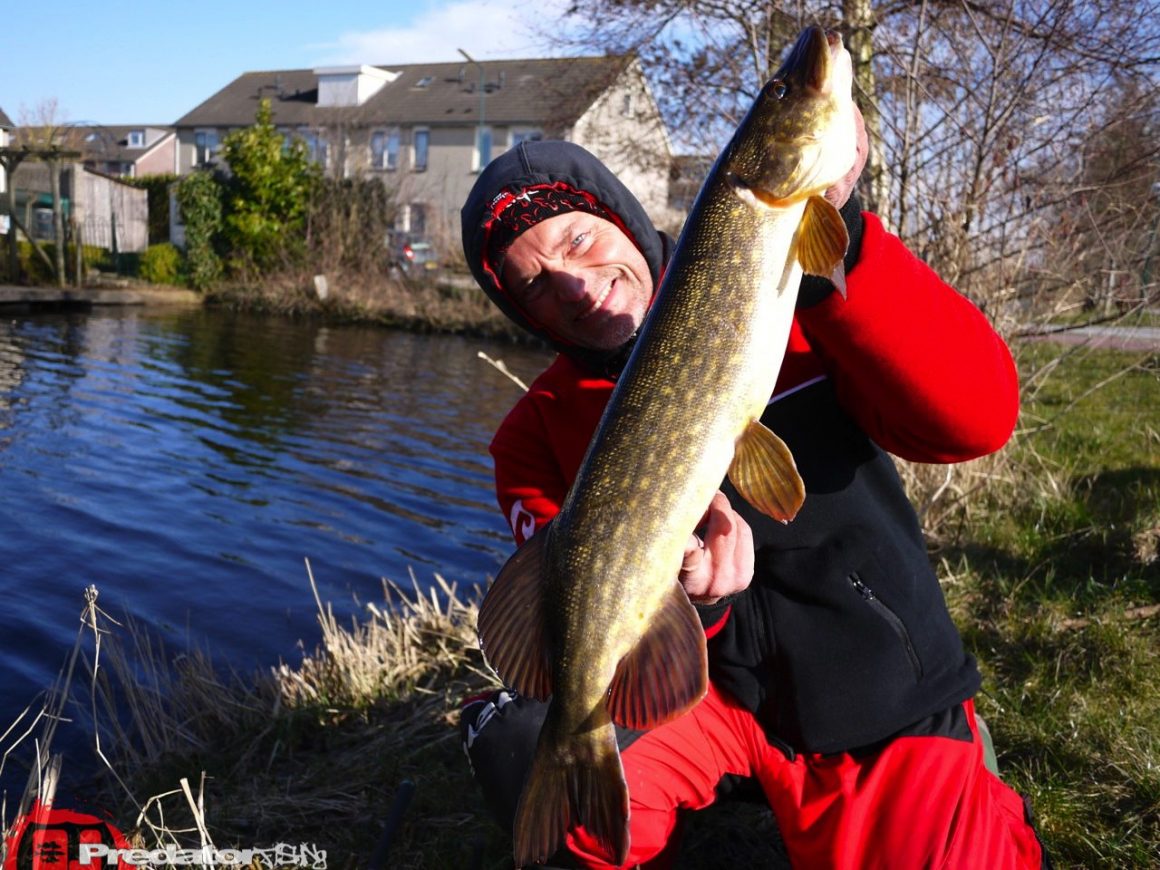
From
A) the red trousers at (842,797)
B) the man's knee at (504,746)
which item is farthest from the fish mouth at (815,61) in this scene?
the man's knee at (504,746)

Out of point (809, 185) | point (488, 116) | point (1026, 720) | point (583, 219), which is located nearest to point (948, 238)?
point (1026, 720)

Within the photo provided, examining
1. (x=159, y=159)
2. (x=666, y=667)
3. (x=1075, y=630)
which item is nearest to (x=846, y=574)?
(x=666, y=667)

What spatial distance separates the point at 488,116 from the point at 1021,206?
139 feet

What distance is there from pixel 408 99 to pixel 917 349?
52.0 m

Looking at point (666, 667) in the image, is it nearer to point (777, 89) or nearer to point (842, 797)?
point (842, 797)

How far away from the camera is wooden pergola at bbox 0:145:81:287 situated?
85.9 ft

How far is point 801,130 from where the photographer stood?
2.11m

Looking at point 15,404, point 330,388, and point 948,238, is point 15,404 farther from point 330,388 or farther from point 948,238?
point 948,238

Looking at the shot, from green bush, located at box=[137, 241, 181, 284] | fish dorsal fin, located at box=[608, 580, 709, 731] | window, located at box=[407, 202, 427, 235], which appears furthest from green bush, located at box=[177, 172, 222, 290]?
fish dorsal fin, located at box=[608, 580, 709, 731]

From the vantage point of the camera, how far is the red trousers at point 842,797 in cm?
268

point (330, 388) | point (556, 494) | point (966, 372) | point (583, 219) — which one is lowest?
point (330, 388)

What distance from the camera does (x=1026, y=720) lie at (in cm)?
376

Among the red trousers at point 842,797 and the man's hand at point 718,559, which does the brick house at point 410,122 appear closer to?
the red trousers at point 842,797

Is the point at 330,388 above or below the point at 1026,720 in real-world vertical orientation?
below
